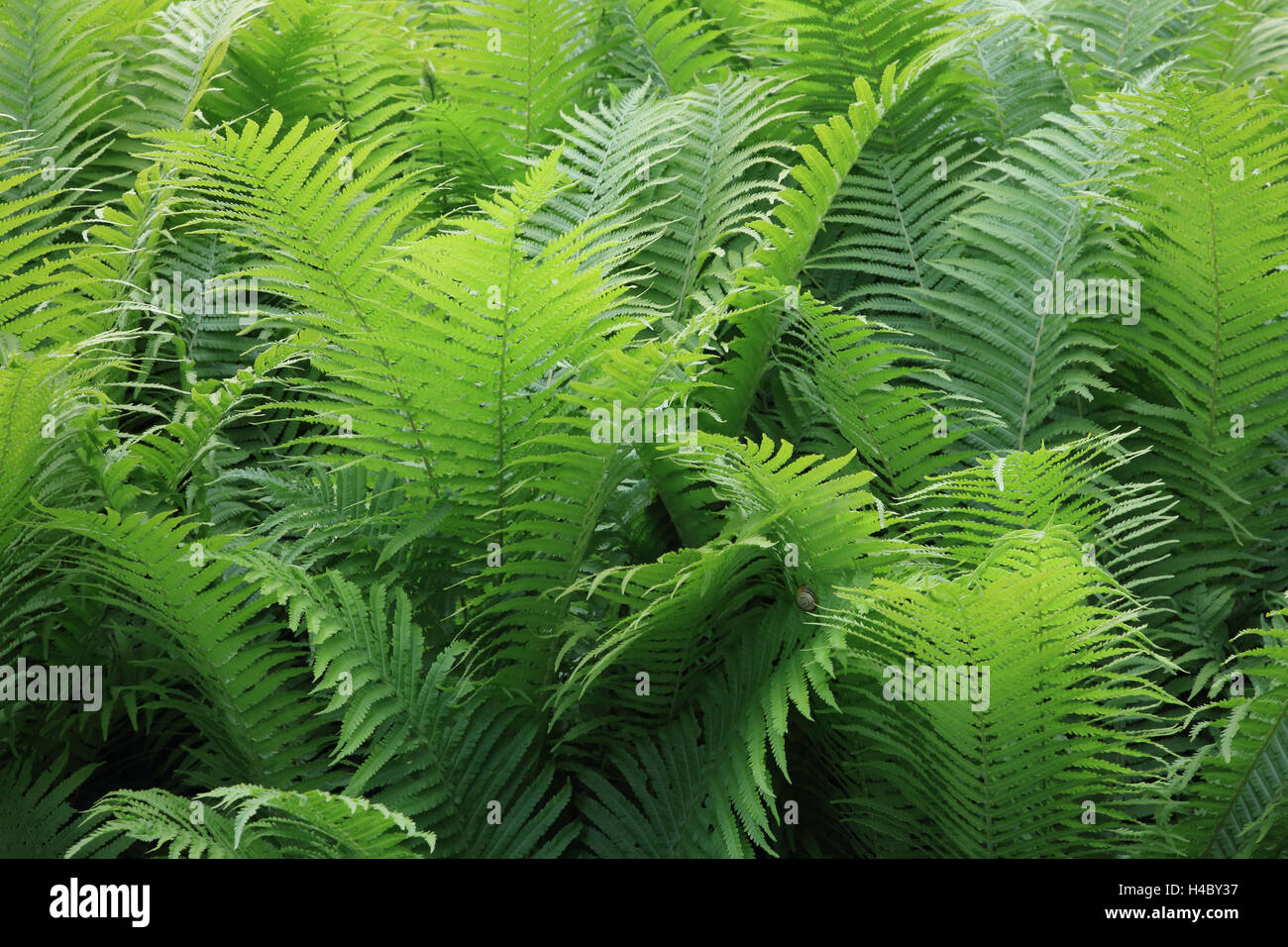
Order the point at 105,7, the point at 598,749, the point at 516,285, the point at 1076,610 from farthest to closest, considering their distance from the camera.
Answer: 1. the point at 105,7
2. the point at 598,749
3. the point at 516,285
4. the point at 1076,610

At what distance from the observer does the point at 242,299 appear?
2262 millimetres

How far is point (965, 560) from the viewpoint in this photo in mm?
1658

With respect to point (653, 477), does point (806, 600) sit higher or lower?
lower

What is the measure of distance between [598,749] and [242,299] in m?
1.18

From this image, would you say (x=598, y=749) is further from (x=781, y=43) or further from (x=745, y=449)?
(x=781, y=43)

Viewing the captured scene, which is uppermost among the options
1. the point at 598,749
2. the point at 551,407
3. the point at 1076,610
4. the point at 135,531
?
the point at 551,407

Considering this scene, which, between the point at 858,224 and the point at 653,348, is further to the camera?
the point at 858,224

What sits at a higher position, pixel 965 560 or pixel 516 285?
pixel 516 285

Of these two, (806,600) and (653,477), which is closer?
(806,600)

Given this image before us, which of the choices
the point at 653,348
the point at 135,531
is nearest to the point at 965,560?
the point at 653,348

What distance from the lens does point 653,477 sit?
1750mm

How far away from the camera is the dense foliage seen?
5.00ft

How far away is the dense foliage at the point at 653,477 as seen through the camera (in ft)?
5.00

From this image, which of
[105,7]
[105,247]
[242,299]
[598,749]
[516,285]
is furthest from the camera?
[105,7]
